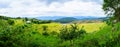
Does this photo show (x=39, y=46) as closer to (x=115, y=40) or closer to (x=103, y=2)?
(x=115, y=40)

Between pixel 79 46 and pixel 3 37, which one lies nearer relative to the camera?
pixel 3 37

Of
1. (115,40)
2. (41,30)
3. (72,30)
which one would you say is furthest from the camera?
(41,30)

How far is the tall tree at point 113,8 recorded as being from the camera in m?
69.2

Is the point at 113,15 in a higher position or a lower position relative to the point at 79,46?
higher

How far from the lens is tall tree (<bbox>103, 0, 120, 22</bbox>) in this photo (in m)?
69.2

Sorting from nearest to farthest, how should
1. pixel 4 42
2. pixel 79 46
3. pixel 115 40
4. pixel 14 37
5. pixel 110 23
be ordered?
1. pixel 4 42
2. pixel 14 37
3. pixel 115 40
4. pixel 79 46
5. pixel 110 23

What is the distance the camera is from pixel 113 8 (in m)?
70.7

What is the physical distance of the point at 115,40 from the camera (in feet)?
172

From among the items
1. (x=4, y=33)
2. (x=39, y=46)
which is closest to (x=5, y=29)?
(x=4, y=33)

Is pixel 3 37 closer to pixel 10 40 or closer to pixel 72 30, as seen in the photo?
pixel 10 40

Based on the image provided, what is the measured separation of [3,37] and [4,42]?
5.03 ft

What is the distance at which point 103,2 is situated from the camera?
7212cm

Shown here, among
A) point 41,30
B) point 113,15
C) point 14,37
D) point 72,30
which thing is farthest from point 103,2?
point 41,30

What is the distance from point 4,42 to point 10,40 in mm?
1936
